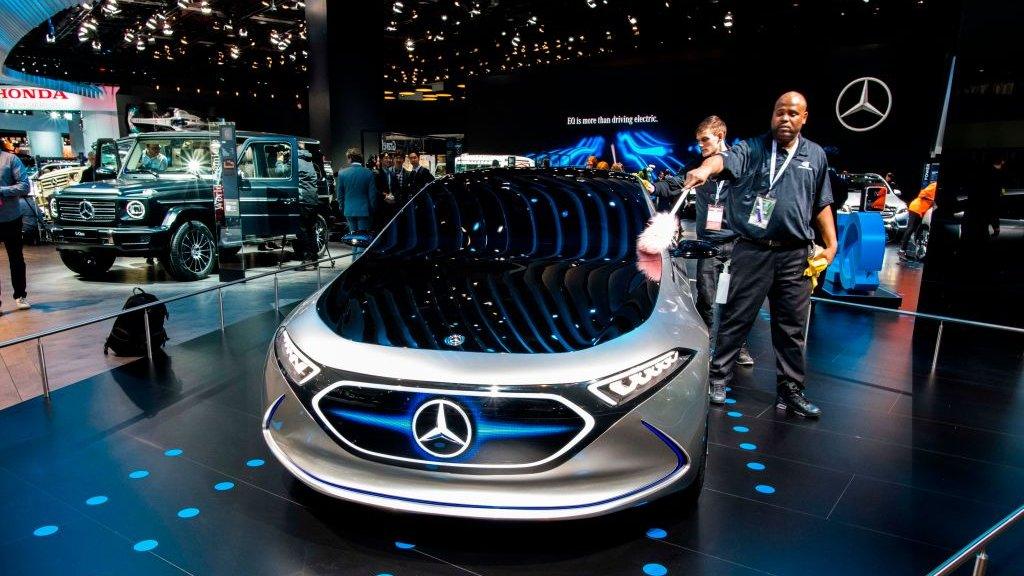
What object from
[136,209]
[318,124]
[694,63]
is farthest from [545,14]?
[136,209]

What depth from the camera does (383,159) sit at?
11.0 metres

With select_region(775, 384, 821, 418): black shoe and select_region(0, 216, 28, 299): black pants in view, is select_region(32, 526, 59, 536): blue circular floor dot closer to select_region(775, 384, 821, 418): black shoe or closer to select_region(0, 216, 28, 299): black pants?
select_region(775, 384, 821, 418): black shoe

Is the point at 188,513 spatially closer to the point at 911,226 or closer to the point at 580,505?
the point at 580,505

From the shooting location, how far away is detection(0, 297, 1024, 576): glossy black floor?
2213 mm

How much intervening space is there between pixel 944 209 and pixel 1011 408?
1974 mm

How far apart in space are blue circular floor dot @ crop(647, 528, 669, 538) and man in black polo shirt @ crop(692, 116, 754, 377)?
1.49 m

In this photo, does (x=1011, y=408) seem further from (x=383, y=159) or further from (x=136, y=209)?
(x=383, y=159)

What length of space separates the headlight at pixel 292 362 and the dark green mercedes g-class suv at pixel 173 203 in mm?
6095

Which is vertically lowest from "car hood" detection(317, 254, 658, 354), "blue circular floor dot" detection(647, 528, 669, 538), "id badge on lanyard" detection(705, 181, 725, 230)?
"blue circular floor dot" detection(647, 528, 669, 538)

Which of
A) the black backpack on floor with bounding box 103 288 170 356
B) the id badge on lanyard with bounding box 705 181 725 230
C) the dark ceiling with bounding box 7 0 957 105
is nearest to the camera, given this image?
the id badge on lanyard with bounding box 705 181 725 230

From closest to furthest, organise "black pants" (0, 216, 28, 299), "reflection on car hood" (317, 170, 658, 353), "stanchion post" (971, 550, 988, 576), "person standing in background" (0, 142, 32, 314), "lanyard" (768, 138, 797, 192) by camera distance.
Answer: "stanchion post" (971, 550, 988, 576)
"reflection on car hood" (317, 170, 658, 353)
"lanyard" (768, 138, 797, 192)
"person standing in background" (0, 142, 32, 314)
"black pants" (0, 216, 28, 299)

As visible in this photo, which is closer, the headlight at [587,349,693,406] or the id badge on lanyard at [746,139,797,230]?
the headlight at [587,349,693,406]

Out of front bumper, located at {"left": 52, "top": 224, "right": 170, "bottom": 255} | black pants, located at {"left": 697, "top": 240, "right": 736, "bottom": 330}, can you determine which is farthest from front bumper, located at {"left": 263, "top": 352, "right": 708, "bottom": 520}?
front bumper, located at {"left": 52, "top": 224, "right": 170, "bottom": 255}

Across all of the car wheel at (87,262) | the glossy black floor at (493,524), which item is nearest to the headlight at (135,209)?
the car wheel at (87,262)
